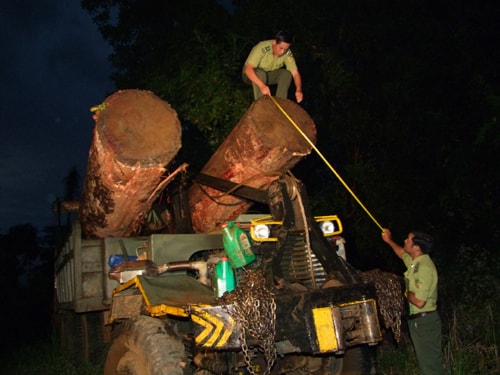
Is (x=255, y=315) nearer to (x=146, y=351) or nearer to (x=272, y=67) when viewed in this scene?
(x=146, y=351)

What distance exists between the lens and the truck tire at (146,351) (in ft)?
11.9

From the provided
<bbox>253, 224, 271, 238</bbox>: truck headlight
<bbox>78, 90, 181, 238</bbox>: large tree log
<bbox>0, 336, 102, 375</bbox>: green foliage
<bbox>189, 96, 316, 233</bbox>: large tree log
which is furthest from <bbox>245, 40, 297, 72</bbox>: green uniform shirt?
<bbox>0, 336, 102, 375</bbox>: green foliage

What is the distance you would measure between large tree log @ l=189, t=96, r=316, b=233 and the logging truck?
0.5 inches

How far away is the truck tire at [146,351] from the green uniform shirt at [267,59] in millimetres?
3077

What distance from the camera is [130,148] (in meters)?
4.39

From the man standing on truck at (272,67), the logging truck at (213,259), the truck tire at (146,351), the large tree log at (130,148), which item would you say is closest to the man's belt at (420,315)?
the logging truck at (213,259)

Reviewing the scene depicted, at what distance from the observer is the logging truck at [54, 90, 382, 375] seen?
3664mm

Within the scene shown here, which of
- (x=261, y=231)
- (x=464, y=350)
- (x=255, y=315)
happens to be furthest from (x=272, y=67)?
(x=464, y=350)

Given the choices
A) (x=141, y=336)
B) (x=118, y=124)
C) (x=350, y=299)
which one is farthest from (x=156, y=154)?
(x=350, y=299)

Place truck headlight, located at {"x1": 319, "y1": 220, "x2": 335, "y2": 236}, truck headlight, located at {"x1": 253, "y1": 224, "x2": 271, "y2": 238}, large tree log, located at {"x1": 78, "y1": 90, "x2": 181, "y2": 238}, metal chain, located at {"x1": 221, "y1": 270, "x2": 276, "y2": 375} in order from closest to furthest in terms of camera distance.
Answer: metal chain, located at {"x1": 221, "y1": 270, "x2": 276, "y2": 375} < truck headlight, located at {"x1": 253, "y1": 224, "x2": 271, "y2": 238} < large tree log, located at {"x1": 78, "y1": 90, "x2": 181, "y2": 238} < truck headlight, located at {"x1": 319, "y1": 220, "x2": 335, "y2": 236}

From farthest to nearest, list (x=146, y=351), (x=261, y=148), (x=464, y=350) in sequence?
(x=464, y=350), (x=261, y=148), (x=146, y=351)

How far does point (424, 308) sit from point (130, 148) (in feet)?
10.0

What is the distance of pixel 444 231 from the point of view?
8211mm

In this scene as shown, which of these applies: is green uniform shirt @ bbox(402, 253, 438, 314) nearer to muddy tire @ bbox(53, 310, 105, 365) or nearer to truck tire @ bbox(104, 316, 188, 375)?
truck tire @ bbox(104, 316, 188, 375)
